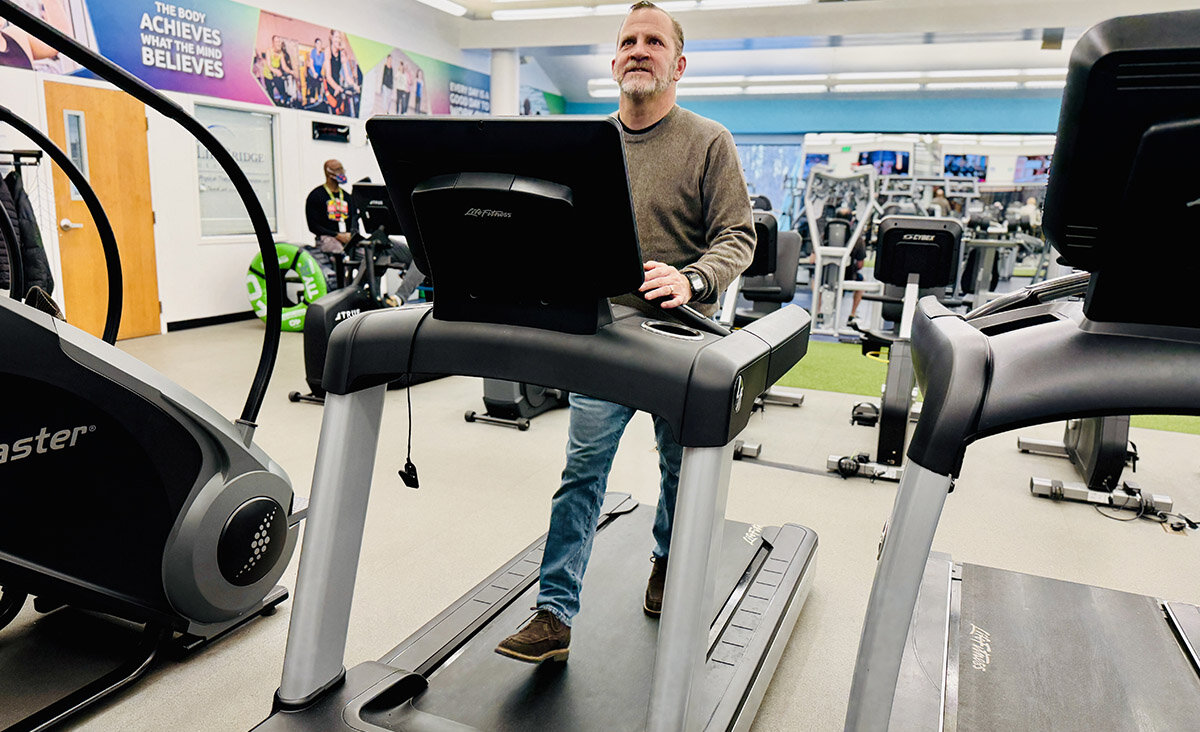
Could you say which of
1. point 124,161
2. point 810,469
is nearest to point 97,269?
point 124,161

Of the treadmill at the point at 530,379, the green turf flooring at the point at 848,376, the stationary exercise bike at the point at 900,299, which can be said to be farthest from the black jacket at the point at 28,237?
the green turf flooring at the point at 848,376

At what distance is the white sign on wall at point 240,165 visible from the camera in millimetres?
7715

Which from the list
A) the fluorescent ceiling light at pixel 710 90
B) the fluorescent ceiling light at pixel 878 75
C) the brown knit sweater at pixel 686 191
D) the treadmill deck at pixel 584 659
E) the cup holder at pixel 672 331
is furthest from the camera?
the fluorescent ceiling light at pixel 710 90

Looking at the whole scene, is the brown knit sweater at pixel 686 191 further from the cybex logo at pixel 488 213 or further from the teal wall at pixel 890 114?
the teal wall at pixel 890 114

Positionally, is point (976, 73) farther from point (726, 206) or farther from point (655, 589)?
point (655, 589)

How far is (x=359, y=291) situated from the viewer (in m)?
5.05

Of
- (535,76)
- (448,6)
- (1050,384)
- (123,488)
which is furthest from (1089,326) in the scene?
(535,76)

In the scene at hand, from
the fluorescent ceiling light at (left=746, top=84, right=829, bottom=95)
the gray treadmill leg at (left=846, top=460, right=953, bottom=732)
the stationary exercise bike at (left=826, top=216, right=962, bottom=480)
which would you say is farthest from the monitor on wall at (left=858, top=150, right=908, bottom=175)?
the gray treadmill leg at (left=846, top=460, right=953, bottom=732)

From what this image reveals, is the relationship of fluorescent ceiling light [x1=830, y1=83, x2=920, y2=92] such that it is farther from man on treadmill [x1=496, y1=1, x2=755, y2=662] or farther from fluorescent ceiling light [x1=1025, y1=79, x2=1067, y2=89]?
man on treadmill [x1=496, y1=1, x2=755, y2=662]

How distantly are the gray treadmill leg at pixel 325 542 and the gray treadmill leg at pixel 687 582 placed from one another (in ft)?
2.19

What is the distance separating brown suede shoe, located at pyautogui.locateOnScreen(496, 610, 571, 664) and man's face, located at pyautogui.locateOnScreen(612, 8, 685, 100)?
134 cm

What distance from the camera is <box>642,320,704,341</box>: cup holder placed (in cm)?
141

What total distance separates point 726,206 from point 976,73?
38.6 feet

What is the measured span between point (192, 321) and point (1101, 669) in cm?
783
